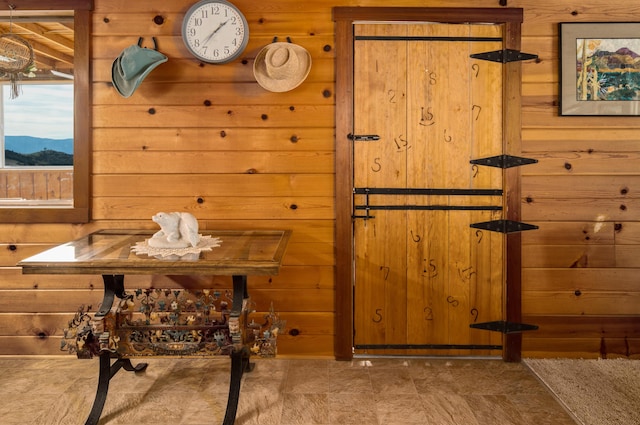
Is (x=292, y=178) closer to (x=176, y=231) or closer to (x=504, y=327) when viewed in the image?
(x=176, y=231)

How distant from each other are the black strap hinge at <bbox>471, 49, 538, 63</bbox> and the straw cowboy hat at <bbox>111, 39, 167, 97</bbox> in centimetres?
174

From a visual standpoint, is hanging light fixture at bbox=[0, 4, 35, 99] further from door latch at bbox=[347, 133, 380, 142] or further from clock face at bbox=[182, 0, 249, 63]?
door latch at bbox=[347, 133, 380, 142]

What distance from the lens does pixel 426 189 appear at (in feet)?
8.95

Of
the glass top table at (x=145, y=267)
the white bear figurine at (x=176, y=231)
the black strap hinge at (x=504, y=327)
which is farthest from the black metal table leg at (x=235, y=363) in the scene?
the black strap hinge at (x=504, y=327)

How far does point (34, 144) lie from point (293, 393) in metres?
2.12

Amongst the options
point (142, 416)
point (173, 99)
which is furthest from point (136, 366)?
point (173, 99)

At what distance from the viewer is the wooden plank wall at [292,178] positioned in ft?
8.77

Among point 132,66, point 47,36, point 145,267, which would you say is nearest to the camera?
point 145,267

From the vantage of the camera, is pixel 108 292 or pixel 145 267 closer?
pixel 145 267

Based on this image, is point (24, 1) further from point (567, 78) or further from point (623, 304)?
point (623, 304)

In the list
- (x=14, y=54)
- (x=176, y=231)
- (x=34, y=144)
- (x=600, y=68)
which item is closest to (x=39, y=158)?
(x=34, y=144)

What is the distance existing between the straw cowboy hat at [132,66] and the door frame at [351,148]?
980 mm

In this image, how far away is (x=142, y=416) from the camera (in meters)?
2.14

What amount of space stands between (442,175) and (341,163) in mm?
578
